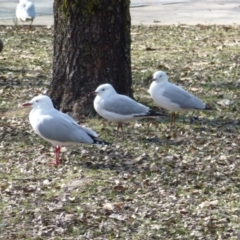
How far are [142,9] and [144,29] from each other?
3866mm

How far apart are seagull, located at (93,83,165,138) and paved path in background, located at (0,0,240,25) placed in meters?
8.76

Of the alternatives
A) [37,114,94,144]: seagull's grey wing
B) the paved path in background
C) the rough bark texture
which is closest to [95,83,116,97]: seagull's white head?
the rough bark texture

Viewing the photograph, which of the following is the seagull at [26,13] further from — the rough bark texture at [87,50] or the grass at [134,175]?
the rough bark texture at [87,50]

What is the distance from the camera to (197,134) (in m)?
8.54

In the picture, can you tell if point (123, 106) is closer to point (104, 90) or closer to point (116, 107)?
point (116, 107)

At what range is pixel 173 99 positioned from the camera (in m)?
8.69

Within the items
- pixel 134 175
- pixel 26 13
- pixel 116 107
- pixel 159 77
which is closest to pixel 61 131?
pixel 134 175

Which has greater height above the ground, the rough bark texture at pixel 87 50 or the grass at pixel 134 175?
the rough bark texture at pixel 87 50

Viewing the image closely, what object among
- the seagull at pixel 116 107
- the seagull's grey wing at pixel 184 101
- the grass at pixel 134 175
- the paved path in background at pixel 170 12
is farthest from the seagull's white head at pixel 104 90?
the paved path in background at pixel 170 12

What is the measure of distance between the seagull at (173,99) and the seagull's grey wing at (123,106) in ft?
1.63

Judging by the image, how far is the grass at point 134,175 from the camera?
6008 mm

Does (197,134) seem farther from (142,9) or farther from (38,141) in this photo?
(142,9)

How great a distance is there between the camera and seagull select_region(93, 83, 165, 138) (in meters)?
8.25

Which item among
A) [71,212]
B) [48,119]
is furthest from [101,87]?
[71,212]
